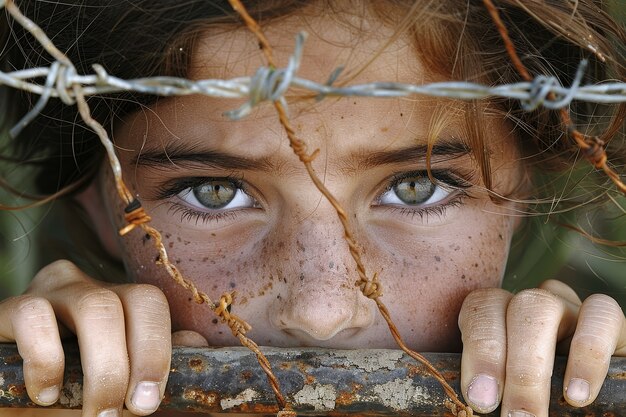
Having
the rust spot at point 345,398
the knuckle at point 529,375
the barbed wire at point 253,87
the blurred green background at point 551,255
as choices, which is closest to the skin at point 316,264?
the knuckle at point 529,375

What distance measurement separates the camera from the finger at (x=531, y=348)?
2.78 ft

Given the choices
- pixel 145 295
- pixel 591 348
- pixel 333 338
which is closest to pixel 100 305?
pixel 145 295

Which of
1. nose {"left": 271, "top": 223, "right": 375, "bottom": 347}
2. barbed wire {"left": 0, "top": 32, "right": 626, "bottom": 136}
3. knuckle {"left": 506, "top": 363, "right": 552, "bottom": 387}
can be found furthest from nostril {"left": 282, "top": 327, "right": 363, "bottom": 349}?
barbed wire {"left": 0, "top": 32, "right": 626, "bottom": 136}

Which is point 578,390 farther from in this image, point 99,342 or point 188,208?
point 188,208

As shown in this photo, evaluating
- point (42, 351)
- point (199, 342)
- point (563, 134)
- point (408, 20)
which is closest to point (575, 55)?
point (563, 134)

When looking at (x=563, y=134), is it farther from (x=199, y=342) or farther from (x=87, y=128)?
(x=87, y=128)

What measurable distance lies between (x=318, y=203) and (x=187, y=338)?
A: 0.79 ft

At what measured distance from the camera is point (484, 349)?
2.97ft

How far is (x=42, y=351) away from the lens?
2.84 feet

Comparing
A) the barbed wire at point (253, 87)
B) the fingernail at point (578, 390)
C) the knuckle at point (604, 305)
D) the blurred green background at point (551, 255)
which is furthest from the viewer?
the blurred green background at point (551, 255)

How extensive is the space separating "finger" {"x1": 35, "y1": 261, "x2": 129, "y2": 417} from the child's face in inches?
8.0

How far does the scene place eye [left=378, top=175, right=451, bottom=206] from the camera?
45.9 inches

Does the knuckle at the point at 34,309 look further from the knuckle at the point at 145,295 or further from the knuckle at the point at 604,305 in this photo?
the knuckle at the point at 604,305

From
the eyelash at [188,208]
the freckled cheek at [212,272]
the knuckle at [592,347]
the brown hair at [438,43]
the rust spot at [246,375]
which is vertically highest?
the brown hair at [438,43]
